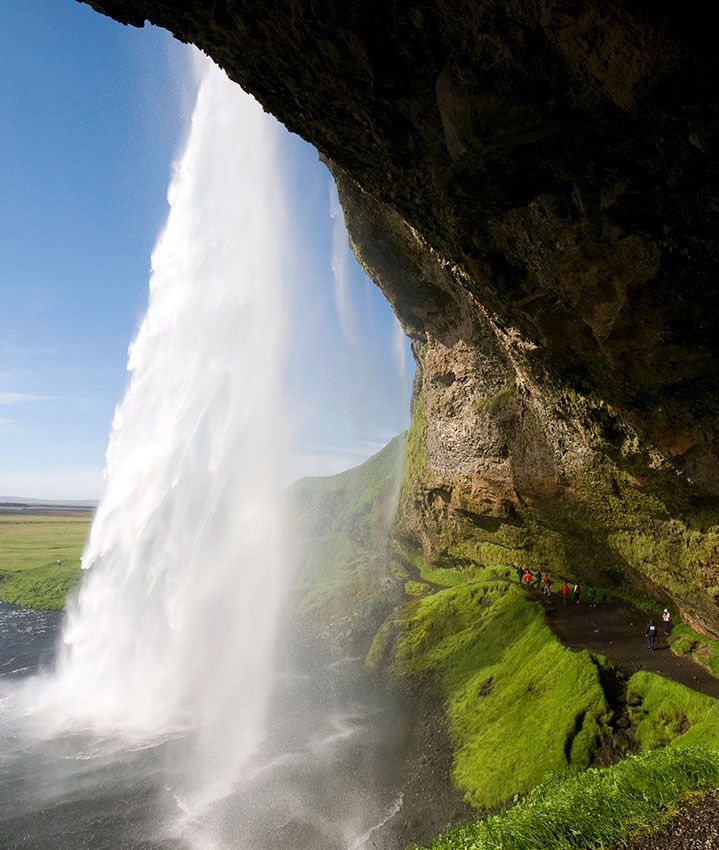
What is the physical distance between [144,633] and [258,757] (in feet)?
37.1

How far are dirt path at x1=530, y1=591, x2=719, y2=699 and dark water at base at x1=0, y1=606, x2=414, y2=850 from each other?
845 cm

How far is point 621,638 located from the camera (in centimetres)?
2027

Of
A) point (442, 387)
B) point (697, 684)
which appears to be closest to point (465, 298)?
point (442, 387)

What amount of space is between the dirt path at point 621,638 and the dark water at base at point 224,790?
845 cm

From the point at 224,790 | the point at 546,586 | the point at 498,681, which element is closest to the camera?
the point at 224,790

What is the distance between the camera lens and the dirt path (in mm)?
16609

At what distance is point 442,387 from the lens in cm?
2856

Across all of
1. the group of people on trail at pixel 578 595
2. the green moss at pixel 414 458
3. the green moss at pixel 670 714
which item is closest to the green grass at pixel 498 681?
the green moss at pixel 670 714

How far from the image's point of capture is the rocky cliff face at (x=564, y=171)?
233 inches

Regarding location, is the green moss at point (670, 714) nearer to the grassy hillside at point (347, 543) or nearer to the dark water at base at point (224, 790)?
the dark water at base at point (224, 790)

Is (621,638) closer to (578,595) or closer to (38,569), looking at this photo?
(578,595)

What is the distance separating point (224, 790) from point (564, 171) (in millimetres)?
18939

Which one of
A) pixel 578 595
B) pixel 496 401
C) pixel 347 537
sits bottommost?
pixel 347 537

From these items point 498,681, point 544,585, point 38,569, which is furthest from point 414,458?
point 38,569
